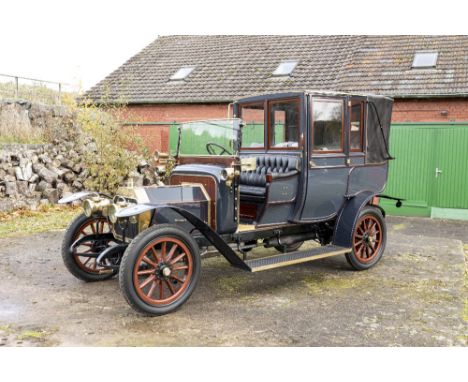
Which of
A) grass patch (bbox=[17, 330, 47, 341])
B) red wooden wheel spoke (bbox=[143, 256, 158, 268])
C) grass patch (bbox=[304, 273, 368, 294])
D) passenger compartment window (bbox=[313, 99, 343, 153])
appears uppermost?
passenger compartment window (bbox=[313, 99, 343, 153])

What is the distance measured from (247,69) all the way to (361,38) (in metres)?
3.67

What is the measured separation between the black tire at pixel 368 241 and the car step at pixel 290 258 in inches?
12.6

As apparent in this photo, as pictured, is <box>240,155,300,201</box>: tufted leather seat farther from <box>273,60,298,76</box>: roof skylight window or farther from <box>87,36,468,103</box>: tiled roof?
<box>273,60,298,76</box>: roof skylight window

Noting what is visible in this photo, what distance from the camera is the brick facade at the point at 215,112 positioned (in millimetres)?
11952

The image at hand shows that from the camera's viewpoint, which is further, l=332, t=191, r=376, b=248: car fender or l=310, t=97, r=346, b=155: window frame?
l=332, t=191, r=376, b=248: car fender

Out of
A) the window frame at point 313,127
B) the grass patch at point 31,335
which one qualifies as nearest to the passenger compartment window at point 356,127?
the window frame at point 313,127

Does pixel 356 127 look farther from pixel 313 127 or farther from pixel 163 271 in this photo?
pixel 163 271

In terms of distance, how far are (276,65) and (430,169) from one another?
20.5 ft

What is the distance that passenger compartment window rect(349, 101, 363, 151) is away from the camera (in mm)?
6000

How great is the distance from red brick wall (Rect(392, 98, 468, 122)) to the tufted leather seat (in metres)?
7.65

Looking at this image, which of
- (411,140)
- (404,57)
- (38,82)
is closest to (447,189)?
(411,140)

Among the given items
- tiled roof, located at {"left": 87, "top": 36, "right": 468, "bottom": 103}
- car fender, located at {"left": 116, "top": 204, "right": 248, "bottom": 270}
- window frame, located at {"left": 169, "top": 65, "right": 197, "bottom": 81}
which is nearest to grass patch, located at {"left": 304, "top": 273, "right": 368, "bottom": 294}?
car fender, located at {"left": 116, "top": 204, "right": 248, "bottom": 270}

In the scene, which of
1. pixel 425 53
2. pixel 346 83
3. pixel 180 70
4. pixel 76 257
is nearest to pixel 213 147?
pixel 76 257

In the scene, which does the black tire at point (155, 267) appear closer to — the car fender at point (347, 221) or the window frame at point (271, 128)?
the window frame at point (271, 128)
